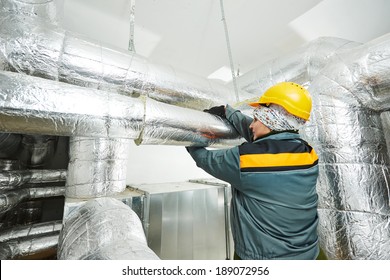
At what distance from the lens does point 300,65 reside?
48.2 inches

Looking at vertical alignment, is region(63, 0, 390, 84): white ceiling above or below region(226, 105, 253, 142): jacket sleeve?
above

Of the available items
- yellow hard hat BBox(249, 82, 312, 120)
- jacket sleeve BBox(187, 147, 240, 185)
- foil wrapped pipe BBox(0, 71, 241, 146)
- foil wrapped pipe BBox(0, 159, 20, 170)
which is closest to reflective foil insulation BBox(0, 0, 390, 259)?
foil wrapped pipe BBox(0, 71, 241, 146)

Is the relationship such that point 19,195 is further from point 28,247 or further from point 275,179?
point 275,179

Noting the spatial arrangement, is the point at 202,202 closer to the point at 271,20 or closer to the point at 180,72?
the point at 180,72

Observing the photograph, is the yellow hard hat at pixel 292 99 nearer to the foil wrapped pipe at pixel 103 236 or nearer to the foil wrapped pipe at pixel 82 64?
the foil wrapped pipe at pixel 82 64

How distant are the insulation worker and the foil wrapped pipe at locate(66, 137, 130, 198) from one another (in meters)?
0.69

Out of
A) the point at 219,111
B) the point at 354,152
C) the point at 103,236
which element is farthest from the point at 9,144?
the point at 354,152

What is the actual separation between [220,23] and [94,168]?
1.28 meters

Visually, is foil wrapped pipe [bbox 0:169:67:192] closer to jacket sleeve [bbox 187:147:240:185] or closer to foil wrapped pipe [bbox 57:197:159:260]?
foil wrapped pipe [bbox 57:197:159:260]

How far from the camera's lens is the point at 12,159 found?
1905 mm

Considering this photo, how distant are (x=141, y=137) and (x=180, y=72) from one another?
1.74 ft

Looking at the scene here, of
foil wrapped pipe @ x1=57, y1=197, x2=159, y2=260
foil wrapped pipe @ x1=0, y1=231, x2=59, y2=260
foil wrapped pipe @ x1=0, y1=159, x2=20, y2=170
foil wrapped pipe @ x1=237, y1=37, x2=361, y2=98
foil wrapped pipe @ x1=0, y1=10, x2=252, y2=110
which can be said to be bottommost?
foil wrapped pipe @ x1=0, y1=231, x2=59, y2=260

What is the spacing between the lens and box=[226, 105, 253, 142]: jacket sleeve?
3.23 ft
